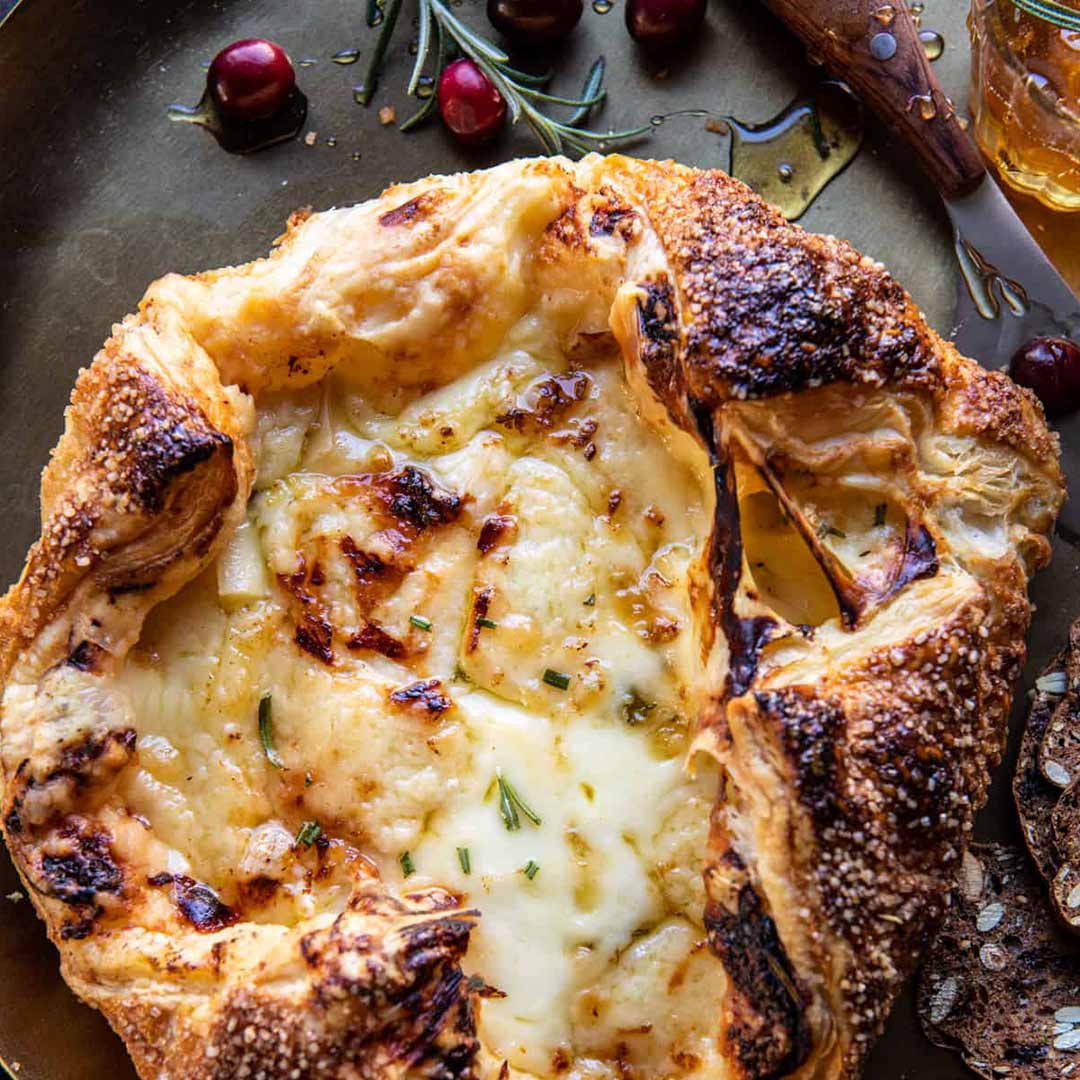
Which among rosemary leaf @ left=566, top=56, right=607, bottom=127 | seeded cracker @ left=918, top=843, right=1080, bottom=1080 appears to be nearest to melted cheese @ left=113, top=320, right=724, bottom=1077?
seeded cracker @ left=918, top=843, right=1080, bottom=1080

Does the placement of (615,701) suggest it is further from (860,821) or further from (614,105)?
(614,105)

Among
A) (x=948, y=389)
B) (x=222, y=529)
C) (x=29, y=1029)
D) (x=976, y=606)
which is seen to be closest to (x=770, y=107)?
(x=948, y=389)

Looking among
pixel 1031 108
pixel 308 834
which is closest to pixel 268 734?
pixel 308 834

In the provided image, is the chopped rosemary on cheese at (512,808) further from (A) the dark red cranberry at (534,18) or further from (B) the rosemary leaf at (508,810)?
→ (A) the dark red cranberry at (534,18)

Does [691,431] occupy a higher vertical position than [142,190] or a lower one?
higher

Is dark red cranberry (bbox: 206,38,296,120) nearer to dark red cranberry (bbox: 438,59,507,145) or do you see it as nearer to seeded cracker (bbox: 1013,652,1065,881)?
dark red cranberry (bbox: 438,59,507,145)

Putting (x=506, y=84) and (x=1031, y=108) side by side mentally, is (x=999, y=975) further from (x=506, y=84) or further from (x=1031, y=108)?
(x=506, y=84)

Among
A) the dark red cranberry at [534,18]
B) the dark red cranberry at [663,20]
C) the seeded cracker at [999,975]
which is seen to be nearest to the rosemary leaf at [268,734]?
the seeded cracker at [999,975]
